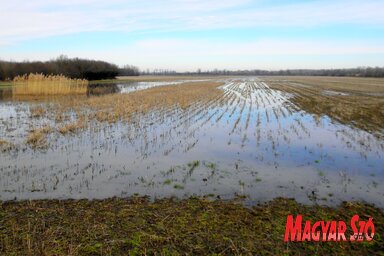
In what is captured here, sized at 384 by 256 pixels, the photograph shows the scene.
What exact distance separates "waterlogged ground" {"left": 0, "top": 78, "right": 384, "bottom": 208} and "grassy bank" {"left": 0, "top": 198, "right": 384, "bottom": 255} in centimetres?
63

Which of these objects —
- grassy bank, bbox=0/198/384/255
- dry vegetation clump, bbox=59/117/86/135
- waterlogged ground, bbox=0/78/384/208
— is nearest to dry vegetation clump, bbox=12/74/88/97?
waterlogged ground, bbox=0/78/384/208

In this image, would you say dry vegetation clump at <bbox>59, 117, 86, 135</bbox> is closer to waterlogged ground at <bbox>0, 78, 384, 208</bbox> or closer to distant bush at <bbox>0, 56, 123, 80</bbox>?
waterlogged ground at <bbox>0, 78, 384, 208</bbox>

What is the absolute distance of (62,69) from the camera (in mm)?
78625

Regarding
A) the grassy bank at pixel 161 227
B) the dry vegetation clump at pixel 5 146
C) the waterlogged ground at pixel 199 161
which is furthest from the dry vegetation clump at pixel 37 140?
the grassy bank at pixel 161 227

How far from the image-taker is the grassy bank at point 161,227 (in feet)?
17.1

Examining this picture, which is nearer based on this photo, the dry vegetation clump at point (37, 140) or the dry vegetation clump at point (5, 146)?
the dry vegetation clump at point (5, 146)

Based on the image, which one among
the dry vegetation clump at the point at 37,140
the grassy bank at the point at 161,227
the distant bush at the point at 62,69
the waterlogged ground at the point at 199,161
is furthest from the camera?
the distant bush at the point at 62,69

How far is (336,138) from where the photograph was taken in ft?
47.0

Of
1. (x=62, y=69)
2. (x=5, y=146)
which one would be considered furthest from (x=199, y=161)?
(x=62, y=69)

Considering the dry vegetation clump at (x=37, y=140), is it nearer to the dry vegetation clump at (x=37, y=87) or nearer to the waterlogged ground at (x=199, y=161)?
the waterlogged ground at (x=199, y=161)

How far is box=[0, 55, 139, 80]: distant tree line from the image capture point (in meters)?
66.7

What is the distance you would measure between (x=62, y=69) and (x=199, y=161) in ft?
250

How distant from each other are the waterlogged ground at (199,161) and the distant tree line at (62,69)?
186 ft

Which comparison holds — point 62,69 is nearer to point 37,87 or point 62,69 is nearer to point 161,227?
point 37,87
